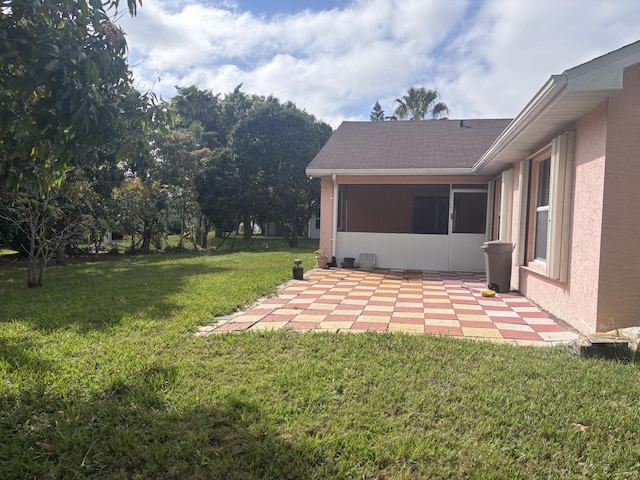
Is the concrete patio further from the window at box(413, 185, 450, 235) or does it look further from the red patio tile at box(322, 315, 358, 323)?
the window at box(413, 185, 450, 235)

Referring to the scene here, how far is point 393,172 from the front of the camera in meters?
10.6

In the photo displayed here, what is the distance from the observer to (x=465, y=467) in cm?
218

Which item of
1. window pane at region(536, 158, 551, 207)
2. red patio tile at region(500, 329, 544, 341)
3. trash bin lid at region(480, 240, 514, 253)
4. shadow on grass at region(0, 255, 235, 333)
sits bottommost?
shadow on grass at region(0, 255, 235, 333)

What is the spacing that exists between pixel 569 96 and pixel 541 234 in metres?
2.72

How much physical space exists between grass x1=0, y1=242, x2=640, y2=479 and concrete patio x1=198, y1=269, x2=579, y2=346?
54cm

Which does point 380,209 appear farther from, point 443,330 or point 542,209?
point 443,330

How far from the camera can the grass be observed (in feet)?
7.25

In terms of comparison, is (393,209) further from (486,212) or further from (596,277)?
(596,277)

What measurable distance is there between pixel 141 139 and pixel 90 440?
217 centimetres

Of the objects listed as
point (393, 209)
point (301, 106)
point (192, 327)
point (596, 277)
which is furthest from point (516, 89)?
point (301, 106)

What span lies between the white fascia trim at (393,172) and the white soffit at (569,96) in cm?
400

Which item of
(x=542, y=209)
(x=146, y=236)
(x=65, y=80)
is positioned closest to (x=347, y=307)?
(x=542, y=209)

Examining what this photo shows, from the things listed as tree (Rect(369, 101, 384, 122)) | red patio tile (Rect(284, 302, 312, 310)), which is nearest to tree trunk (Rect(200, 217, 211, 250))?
red patio tile (Rect(284, 302, 312, 310))

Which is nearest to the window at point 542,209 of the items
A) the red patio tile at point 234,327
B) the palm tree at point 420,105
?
the red patio tile at point 234,327
